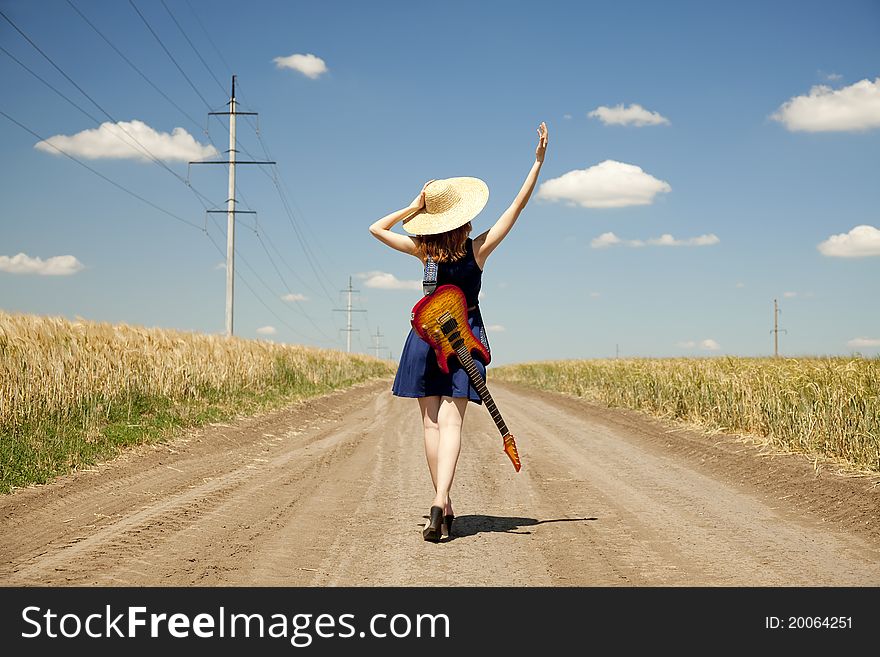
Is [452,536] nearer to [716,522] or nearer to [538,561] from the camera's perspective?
[538,561]

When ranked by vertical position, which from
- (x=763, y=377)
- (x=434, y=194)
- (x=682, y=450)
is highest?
(x=434, y=194)

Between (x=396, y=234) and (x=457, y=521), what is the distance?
252cm

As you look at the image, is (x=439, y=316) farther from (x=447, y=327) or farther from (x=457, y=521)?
(x=457, y=521)

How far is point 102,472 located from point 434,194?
5865 mm

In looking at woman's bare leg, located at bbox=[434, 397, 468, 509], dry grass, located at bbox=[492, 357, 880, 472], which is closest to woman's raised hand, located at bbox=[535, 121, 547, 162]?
woman's bare leg, located at bbox=[434, 397, 468, 509]

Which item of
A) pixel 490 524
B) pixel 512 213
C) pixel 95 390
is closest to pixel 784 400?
pixel 490 524

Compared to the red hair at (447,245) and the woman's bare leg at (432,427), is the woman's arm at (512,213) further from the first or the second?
the woman's bare leg at (432,427)

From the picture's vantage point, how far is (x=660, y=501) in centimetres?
741

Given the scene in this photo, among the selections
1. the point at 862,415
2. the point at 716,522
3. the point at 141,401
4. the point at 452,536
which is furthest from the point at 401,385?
the point at 141,401

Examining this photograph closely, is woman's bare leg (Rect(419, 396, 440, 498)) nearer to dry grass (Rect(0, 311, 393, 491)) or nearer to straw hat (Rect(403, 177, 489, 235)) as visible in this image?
straw hat (Rect(403, 177, 489, 235))

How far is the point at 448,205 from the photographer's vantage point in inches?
221

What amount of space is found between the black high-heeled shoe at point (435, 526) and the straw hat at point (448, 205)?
78.7 inches

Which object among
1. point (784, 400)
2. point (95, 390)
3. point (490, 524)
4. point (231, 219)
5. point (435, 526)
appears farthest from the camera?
point (231, 219)

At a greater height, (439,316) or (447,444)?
(439,316)
